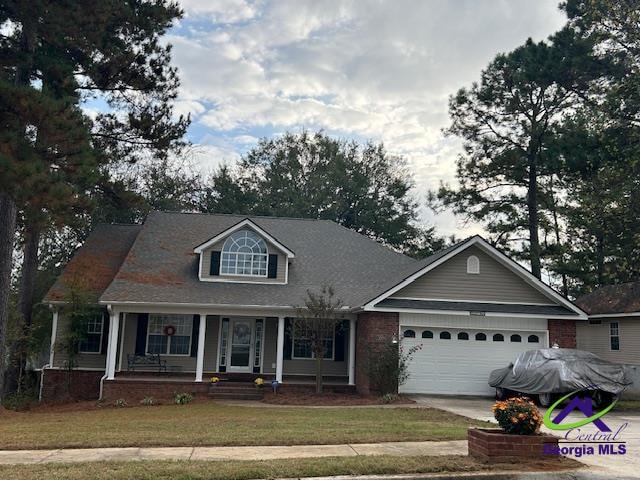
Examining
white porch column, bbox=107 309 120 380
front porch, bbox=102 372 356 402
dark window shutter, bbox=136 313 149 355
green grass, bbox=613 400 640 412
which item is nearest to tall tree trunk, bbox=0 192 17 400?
white porch column, bbox=107 309 120 380

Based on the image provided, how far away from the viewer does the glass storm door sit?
21.0 metres

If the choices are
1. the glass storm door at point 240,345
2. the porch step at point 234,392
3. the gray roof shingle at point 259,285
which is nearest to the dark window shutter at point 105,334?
the gray roof shingle at point 259,285

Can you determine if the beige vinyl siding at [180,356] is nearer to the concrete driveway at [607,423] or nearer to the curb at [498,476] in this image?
the concrete driveway at [607,423]

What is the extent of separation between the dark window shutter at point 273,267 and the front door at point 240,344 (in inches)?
70.9

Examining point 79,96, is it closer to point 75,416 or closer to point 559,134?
point 75,416

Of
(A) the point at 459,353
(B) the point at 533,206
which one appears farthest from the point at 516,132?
(A) the point at 459,353

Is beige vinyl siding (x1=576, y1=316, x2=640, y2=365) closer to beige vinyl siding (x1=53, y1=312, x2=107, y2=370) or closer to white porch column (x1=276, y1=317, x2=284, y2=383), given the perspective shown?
white porch column (x1=276, y1=317, x2=284, y2=383)

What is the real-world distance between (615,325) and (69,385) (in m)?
20.3

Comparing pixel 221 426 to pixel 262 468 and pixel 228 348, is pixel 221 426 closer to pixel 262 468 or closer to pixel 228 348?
pixel 262 468

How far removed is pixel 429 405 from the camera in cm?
1619

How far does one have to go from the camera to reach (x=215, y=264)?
21.0 m

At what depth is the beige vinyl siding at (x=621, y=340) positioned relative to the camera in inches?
880

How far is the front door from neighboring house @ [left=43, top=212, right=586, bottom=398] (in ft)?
0.12

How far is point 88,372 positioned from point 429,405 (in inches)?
449
